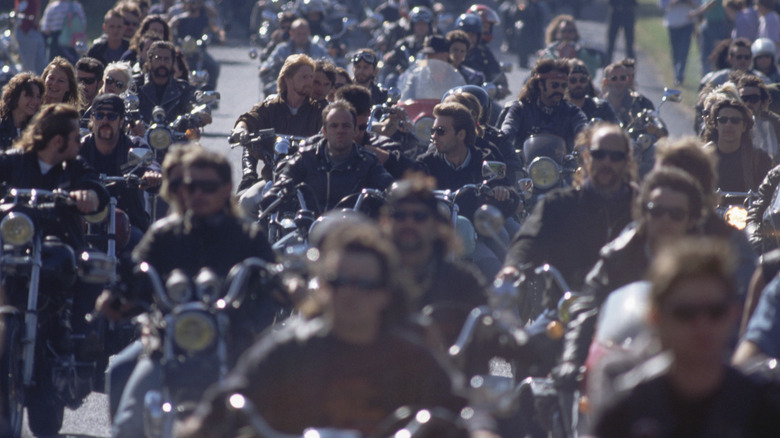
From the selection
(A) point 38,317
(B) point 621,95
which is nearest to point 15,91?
(A) point 38,317

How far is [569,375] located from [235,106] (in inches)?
715

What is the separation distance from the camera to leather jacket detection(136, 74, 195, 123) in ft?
41.8

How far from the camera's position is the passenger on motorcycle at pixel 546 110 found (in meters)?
12.2

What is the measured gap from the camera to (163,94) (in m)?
12.8

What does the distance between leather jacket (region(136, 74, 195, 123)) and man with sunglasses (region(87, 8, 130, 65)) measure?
290 centimetres

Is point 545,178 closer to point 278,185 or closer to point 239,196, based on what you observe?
point 278,185

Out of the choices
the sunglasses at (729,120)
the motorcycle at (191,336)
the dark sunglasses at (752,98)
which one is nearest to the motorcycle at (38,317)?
the motorcycle at (191,336)

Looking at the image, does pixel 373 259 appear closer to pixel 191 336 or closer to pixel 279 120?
pixel 191 336

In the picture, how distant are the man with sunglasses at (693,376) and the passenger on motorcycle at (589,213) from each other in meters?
2.96

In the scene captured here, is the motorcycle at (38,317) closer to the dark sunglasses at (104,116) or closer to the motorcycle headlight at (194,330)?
the dark sunglasses at (104,116)

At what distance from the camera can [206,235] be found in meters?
6.33

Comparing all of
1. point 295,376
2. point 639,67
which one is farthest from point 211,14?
Answer: point 295,376

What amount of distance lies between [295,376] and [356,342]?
0.21m

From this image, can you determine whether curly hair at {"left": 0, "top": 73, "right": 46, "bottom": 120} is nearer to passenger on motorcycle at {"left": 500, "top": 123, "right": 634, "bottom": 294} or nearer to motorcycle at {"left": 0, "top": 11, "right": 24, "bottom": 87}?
passenger on motorcycle at {"left": 500, "top": 123, "right": 634, "bottom": 294}
